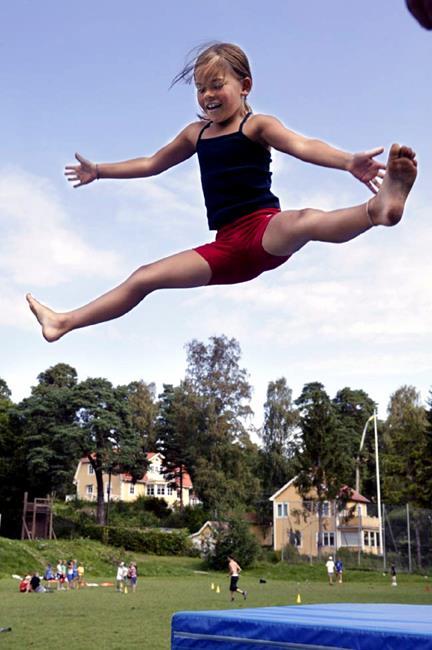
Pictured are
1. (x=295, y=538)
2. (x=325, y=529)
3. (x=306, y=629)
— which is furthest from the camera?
(x=295, y=538)

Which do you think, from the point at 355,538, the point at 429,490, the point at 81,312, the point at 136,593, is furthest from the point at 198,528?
the point at 81,312

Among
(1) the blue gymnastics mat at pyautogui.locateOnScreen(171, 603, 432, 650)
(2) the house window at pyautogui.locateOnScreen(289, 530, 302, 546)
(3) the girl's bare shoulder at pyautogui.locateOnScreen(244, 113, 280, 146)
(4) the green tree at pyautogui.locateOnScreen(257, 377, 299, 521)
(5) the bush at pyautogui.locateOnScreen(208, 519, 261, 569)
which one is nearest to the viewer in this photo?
(3) the girl's bare shoulder at pyautogui.locateOnScreen(244, 113, 280, 146)

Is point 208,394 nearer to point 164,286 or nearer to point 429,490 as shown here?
point 429,490

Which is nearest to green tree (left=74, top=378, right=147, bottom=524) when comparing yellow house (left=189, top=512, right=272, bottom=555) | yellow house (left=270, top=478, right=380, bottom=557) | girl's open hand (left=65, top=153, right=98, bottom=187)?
yellow house (left=189, top=512, right=272, bottom=555)

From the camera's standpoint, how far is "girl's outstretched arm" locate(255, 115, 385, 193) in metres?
3.10

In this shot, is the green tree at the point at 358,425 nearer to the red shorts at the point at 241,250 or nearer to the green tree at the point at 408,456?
the green tree at the point at 408,456

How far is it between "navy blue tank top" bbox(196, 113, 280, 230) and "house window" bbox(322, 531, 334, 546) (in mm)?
46509

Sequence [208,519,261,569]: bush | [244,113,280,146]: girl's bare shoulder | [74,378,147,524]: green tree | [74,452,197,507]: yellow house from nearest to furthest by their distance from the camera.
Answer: [244,113,280,146]: girl's bare shoulder
[208,519,261,569]: bush
[74,378,147,524]: green tree
[74,452,197,507]: yellow house

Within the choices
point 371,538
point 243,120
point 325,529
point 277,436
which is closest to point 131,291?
point 243,120

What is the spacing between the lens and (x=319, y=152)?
3.21 meters

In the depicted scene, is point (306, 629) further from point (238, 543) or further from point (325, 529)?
point (325, 529)

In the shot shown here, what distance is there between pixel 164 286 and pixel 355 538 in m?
51.5

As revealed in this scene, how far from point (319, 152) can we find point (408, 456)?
204ft

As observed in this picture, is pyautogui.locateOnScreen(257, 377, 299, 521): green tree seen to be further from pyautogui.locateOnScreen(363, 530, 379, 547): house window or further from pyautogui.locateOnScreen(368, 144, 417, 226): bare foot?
pyautogui.locateOnScreen(368, 144, 417, 226): bare foot
